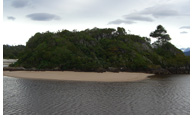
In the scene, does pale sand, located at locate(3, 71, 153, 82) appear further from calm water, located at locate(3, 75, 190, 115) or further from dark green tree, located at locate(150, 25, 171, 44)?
dark green tree, located at locate(150, 25, 171, 44)

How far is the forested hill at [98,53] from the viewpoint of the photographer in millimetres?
61562

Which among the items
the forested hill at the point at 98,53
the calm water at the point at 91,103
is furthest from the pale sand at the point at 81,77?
the calm water at the point at 91,103

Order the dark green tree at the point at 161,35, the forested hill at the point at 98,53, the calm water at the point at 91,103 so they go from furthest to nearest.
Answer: the dark green tree at the point at 161,35 < the forested hill at the point at 98,53 < the calm water at the point at 91,103

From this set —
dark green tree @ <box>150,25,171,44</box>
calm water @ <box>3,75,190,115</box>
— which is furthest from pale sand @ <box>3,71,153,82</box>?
dark green tree @ <box>150,25,171,44</box>

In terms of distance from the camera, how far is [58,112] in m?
18.9

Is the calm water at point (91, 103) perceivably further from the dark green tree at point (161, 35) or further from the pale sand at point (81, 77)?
the dark green tree at point (161, 35)

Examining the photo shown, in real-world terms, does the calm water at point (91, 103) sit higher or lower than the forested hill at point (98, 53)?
lower

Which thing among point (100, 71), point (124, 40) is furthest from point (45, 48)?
point (124, 40)

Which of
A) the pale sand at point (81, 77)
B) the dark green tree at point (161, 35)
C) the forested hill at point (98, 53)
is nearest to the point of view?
the pale sand at point (81, 77)

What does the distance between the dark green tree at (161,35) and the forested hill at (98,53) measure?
392 centimetres

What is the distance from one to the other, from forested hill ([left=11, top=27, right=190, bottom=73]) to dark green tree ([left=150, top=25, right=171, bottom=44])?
12.9ft

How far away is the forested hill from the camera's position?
202 feet

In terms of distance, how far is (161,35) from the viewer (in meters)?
88.7

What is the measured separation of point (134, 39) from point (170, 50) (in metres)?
17.5
